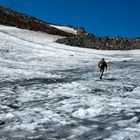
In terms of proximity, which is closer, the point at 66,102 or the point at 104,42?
the point at 66,102

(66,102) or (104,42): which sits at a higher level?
(104,42)

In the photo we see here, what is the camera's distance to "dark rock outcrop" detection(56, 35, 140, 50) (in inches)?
2083

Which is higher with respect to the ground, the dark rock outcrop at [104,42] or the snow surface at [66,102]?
the dark rock outcrop at [104,42]

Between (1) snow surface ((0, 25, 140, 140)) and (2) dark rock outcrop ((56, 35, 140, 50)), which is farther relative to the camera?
(2) dark rock outcrop ((56, 35, 140, 50))

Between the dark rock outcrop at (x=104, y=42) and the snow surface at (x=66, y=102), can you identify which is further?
the dark rock outcrop at (x=104, y=42)

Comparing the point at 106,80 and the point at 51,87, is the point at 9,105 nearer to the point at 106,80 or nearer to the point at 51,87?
the point at 51,87

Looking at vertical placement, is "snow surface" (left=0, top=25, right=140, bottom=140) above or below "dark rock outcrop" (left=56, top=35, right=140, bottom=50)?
below

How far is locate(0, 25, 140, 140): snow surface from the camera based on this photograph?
13.9m

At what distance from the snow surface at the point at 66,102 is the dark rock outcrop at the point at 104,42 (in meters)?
15.0

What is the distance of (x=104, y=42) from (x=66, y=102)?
1461 inches

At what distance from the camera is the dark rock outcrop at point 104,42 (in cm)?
5291

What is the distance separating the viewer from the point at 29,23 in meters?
70.8

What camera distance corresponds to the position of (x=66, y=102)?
18344 mm

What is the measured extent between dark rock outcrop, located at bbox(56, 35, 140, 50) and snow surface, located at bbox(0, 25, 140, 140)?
1497cm
